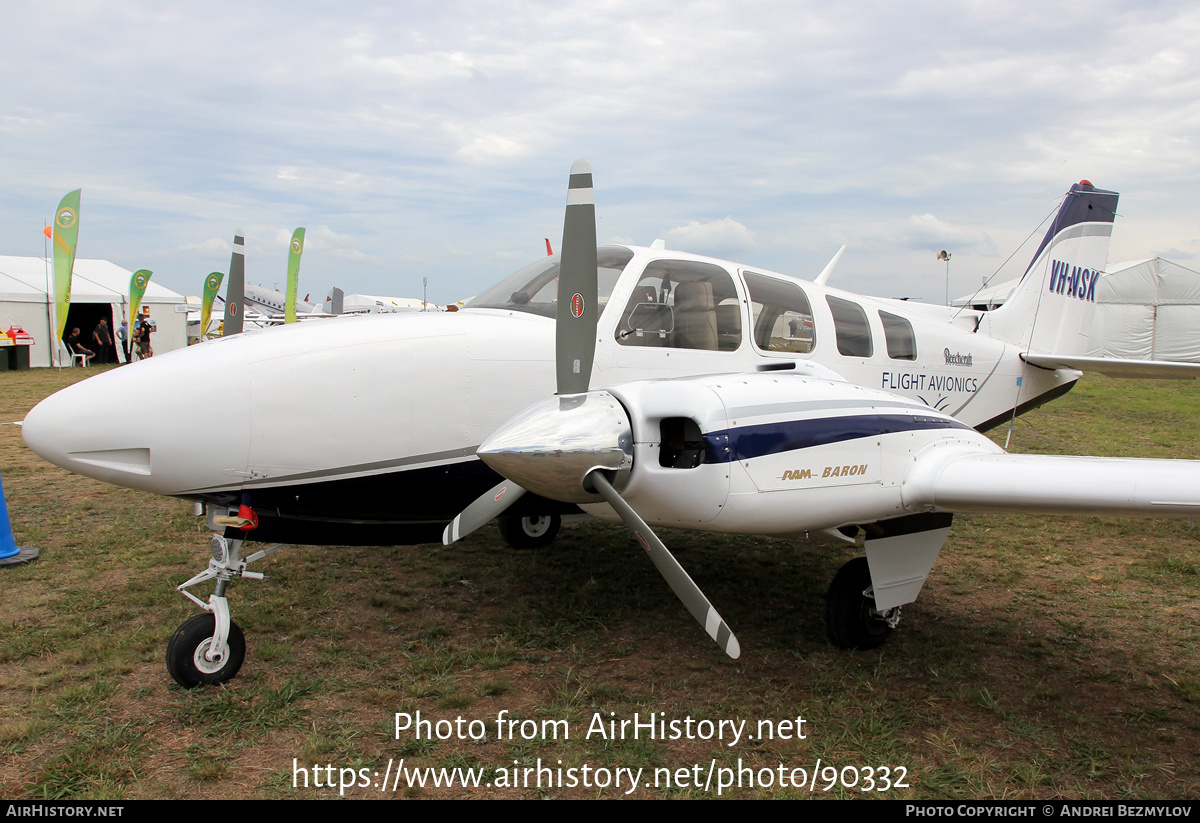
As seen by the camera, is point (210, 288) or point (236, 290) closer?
point (236, 290)

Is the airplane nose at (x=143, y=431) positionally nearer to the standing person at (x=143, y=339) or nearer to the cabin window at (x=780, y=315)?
the cabin window at (x=780, y=315)

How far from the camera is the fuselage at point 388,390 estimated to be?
384cm

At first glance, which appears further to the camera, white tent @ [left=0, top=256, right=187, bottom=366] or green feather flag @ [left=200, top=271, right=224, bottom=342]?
white tent @ [left=0, top=256, right=187, bottom=366]

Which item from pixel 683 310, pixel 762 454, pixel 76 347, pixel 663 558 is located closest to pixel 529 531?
pixel 683 310

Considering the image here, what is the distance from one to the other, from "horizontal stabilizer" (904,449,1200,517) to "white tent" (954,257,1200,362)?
1110 inches

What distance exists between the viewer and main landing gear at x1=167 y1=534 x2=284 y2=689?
4137mm

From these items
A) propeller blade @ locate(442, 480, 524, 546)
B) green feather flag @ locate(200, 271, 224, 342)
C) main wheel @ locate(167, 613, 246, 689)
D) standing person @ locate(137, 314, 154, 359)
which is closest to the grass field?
main wheel @ locate(167, 613, 246, 689)

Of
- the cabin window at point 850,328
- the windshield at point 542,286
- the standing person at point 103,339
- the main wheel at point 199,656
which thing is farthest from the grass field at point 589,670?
the standing person at point 103,339

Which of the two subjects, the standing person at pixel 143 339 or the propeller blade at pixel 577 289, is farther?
the standing person at pixel 143 339

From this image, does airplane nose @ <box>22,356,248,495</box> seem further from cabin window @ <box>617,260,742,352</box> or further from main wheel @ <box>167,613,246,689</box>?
cabin window @ <box>617,260,742,352</box>

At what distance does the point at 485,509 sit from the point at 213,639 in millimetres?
1692

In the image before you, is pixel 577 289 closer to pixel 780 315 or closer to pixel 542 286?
pixel 542 286

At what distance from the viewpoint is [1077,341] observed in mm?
8445

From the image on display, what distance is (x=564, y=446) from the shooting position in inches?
141
